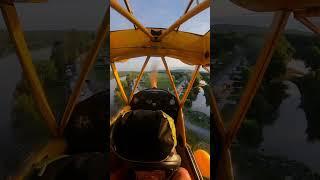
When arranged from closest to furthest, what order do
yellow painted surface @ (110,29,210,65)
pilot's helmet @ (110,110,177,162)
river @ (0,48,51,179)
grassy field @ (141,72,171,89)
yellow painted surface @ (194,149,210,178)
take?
river @ (0,48,51,179)
pilot's helmet @ (110,110,177,162)
yellow painted surface @ (194,149,210,178)
yellow painted surface @ (110,29,210,65)
grassy field @ (141,72,171,89)

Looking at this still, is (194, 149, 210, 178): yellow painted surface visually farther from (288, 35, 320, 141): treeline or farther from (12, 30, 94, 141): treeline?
(12, 30, 94, 141): treeline

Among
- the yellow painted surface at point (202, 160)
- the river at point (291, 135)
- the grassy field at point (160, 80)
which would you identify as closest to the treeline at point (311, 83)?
the river at point (291, 135)

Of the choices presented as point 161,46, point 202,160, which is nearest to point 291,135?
point 202,160

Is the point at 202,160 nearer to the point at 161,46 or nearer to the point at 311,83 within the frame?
the point at 161,46

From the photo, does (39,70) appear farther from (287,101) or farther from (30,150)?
(287,101)

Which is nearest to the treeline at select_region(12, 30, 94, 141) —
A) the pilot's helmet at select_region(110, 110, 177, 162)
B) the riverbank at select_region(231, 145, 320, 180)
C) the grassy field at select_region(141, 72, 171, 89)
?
the riverbank at select_region(231, 145, 320, 180)

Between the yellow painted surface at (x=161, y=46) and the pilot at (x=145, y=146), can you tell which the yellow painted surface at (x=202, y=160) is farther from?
the yellow painted surface at (x=161, y=46)
